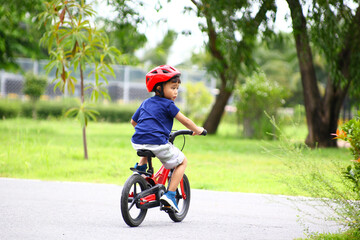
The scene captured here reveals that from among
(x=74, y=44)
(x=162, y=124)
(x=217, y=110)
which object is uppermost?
(x=74, y=44)

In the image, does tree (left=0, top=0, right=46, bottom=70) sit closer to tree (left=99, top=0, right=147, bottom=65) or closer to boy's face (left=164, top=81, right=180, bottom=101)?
tree (left=99, top=0, right=147, bottom=65)

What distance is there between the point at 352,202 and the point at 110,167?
6185mm

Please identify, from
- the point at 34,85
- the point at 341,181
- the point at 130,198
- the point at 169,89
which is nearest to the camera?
the point at 341,181

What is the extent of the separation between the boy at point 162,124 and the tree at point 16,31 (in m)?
9.39

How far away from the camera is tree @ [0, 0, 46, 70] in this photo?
1680 centimetres

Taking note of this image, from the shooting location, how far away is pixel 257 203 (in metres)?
7.16

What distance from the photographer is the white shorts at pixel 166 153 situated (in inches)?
208

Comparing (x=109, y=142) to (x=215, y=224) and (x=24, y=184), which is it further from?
(x=215, y=224)

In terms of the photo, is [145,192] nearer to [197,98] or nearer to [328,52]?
[328,52]

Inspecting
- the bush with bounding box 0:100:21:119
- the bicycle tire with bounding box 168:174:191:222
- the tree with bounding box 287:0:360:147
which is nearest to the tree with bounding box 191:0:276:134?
the tree with bounding box 287:0:360:147

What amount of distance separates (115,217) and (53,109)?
2106 cm

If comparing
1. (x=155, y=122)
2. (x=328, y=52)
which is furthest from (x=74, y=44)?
(x=328, y=52)

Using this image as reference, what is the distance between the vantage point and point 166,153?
5348mm

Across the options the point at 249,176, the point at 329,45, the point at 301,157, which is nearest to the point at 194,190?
the point at 249,176
